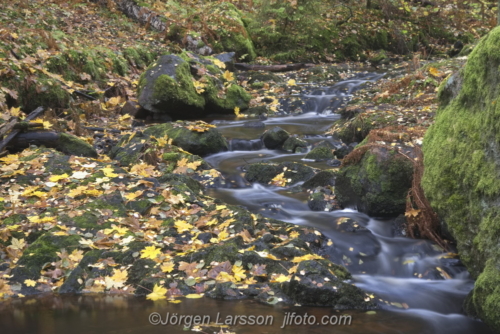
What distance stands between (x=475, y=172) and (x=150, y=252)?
3124 mm

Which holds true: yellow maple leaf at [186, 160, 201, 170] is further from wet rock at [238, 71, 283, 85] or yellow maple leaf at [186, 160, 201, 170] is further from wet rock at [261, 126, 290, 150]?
wet rock at [238, 71, 283, 85]

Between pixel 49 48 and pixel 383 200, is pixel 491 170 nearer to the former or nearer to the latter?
pixel 383 200

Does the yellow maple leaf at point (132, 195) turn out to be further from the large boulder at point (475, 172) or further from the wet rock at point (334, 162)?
the wet rock at point (334, 162)

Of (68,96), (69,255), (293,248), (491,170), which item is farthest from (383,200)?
(68,96)

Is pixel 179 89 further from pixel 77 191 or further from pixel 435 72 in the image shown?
pixel 435 72

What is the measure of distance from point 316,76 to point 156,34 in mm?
5291

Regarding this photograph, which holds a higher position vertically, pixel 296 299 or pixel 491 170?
pixel 491 170

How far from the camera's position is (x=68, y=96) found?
990 centimetres

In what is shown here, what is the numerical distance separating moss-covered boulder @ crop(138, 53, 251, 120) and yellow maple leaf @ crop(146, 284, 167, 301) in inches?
282

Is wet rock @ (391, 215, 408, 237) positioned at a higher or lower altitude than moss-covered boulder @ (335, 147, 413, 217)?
lower

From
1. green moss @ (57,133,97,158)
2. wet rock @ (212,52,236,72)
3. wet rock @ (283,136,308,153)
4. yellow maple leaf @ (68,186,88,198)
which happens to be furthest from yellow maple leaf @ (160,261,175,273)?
wet rock @ (212,52,236,72)

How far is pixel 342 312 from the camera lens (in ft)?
13.7

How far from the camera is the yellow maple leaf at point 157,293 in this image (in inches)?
167

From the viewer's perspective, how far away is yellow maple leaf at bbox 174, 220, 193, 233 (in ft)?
18.0
